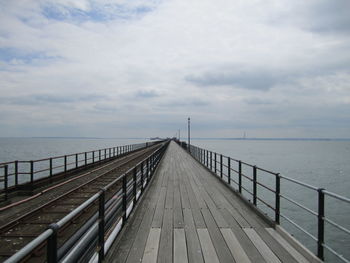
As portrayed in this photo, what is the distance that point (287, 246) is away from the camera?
14.0ft

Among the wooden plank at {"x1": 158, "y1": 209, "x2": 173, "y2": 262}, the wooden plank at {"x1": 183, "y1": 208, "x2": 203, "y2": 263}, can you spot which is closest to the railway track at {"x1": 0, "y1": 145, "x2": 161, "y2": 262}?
the wooden plank at {"x1": 158, "y1": 209, "x2": 173, "y2": 262}

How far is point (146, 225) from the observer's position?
17.0 feet

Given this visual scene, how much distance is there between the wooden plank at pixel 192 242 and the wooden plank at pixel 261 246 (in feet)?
3.44

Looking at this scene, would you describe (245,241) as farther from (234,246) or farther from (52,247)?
(52,247)

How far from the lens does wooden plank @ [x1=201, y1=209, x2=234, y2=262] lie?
3848 millimetres

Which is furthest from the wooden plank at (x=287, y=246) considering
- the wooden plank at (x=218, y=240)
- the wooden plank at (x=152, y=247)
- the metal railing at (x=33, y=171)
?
the metal railing at (x=33, y=171)

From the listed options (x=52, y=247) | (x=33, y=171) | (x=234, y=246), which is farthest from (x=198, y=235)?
(x=33, y=171)

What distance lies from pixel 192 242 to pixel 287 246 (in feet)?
5.62

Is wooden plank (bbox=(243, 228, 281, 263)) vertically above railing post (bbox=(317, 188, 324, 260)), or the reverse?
railing post (bbox=(317, 188, 324, 260))

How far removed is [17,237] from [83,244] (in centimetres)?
369

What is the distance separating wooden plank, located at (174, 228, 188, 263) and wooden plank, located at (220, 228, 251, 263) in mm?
811

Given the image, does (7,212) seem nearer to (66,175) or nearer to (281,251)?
(66,175)

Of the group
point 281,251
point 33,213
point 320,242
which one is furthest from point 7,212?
point 320,242

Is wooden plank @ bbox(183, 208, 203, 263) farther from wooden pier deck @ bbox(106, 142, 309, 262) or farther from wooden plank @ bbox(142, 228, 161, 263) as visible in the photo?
wooden plank @ bbox(142, 228, 161, 263)
